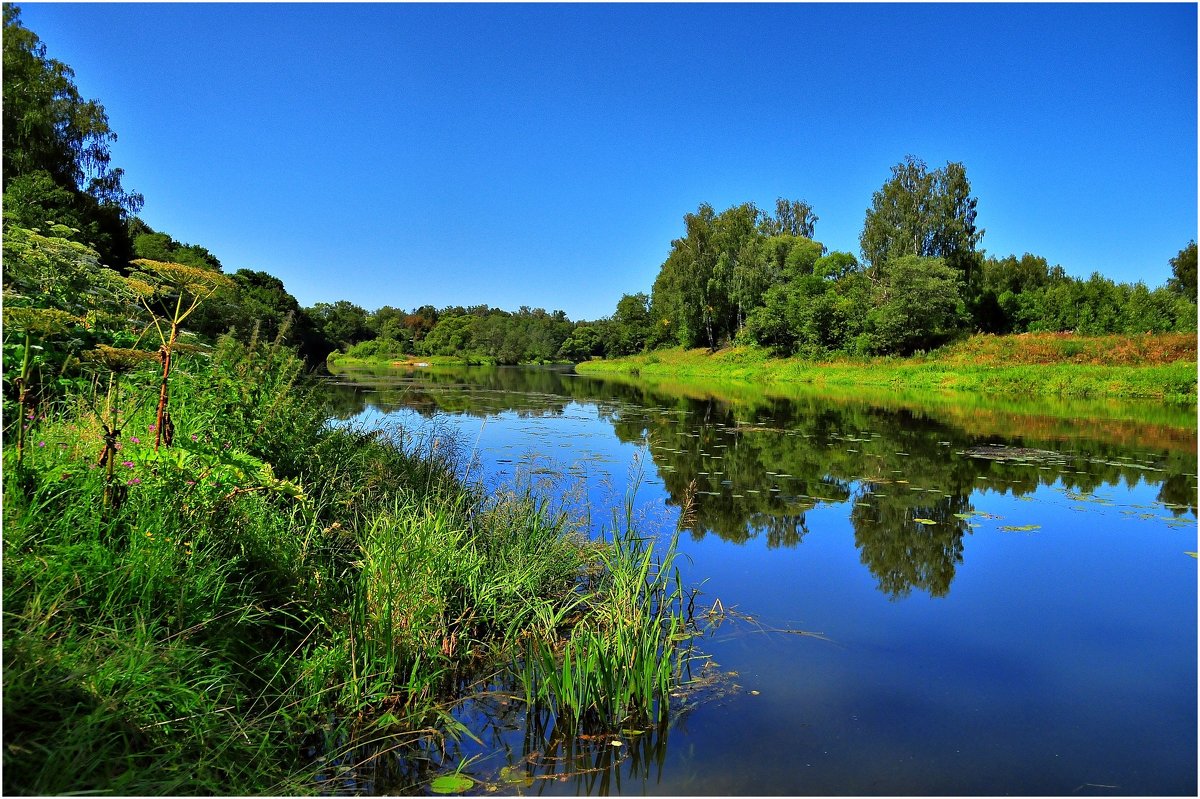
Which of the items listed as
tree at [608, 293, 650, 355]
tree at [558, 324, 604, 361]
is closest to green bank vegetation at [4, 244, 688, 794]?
tree at [608, 293, 650, 355]

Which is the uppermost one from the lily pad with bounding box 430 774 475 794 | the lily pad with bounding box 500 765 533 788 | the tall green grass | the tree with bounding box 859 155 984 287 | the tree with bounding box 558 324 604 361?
the tree with bounding box 859 155 984 287

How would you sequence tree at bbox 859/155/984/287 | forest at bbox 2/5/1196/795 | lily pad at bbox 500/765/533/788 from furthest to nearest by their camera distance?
tree at bbox 859/155/984/287 → lily pad at bbox 500/765/533/788 → forest at bbox 2/5/1196/795

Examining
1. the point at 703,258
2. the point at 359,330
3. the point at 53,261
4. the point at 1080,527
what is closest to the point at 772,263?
the point at 703,258

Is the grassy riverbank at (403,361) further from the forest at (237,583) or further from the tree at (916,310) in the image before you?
the forest at (237,583)

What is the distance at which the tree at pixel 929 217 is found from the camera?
140 ft

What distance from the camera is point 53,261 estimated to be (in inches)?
193

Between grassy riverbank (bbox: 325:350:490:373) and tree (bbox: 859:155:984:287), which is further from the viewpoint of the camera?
grassy riverbank (bbox: 325:350:490:373)

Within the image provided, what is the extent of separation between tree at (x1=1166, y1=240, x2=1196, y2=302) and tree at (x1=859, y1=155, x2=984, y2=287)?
14355mm

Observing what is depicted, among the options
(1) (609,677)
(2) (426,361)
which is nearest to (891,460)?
(1) (609,677)

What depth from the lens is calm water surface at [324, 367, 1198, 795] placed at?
3.36 meters

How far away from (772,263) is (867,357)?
11918mm

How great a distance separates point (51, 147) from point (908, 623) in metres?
31.4

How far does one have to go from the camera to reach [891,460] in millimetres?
12164

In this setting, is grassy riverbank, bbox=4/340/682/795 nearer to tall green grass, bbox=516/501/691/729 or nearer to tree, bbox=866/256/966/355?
tall green grass, bbox=516/501/691/729
